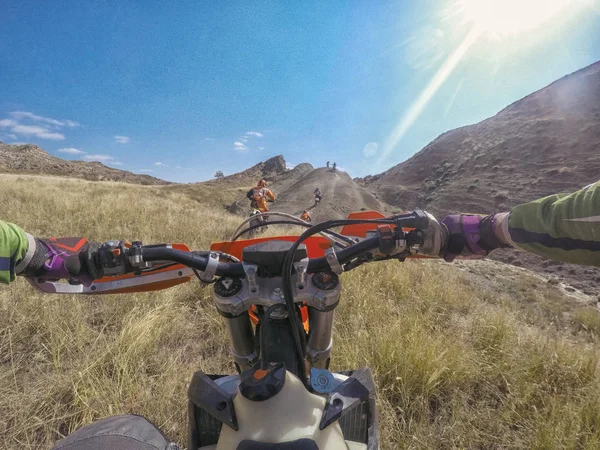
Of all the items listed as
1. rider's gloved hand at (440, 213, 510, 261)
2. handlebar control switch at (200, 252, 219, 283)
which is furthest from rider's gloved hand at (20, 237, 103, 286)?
rider's gloved hand at (440, 213, 510, 261)

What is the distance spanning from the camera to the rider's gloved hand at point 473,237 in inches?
47.7

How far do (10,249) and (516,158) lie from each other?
54.7 metres

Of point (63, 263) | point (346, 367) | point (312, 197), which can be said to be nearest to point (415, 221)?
point (63, 263)

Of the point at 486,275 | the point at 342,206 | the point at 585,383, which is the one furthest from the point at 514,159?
the point at 585,383

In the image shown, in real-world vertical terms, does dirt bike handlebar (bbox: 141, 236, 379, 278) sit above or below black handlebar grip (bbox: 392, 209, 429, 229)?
below

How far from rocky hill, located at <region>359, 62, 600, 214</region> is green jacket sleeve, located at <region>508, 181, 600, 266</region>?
3979 cm

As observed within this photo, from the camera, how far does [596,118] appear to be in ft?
136

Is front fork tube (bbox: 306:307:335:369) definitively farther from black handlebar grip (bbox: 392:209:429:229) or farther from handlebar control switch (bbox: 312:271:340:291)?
black handlebar grip (bbox: 392:209:429:229)

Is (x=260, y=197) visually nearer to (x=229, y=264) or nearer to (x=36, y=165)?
(x=229, y=264)

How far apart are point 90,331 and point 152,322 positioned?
1.60 ft

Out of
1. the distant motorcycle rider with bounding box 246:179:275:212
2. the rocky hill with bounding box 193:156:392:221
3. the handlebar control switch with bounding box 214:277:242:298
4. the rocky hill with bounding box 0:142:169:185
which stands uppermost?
the rocky hill with bounding box 0:142:169:185

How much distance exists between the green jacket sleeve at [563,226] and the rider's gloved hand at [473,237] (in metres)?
0.06

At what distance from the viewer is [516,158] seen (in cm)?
4431

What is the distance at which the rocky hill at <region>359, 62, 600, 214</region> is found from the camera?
36991 mm
